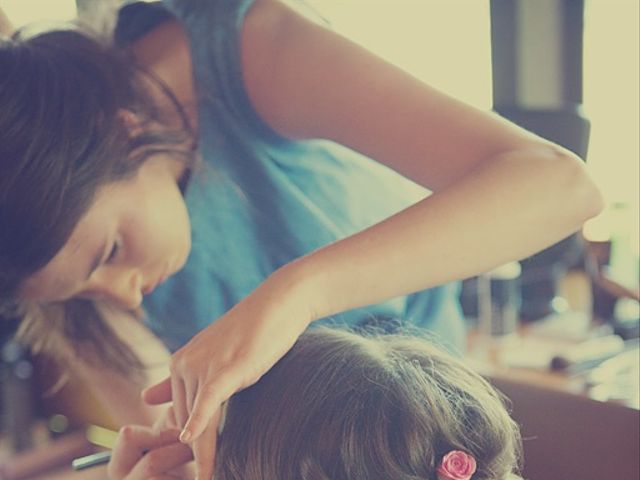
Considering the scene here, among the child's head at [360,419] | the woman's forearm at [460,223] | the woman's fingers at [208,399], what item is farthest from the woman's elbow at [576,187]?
the woman's fingers at [208,399]

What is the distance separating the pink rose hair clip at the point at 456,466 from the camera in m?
0.56

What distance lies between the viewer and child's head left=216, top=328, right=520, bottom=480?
1.94ft

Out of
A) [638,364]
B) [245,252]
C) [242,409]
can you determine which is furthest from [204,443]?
[638,364]

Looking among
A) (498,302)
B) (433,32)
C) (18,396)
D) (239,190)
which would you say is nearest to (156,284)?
(239,190)

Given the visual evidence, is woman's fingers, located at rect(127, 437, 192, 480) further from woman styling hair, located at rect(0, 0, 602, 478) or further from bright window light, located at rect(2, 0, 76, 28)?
bright window light, located at rect(2, 0, 76, 28)

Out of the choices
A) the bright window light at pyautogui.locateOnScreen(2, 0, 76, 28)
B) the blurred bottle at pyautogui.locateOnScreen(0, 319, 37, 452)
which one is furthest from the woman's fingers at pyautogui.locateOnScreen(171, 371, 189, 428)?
the blurred bottle at pyautogui.locateOnScreen(0, 319, 37, 452)

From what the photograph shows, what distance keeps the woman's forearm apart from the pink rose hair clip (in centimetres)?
13

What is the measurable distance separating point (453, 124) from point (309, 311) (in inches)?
7.1

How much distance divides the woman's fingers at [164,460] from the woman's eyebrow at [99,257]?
0.18 meters

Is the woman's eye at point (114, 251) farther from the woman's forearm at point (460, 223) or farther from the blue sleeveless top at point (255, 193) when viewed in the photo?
the woman's forearm at point (460, 223)

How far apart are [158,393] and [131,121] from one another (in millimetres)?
251

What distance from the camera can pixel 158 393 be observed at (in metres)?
0.71

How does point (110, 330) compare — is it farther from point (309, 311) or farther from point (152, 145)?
point (309, 311)

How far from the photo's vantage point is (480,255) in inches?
23.3
